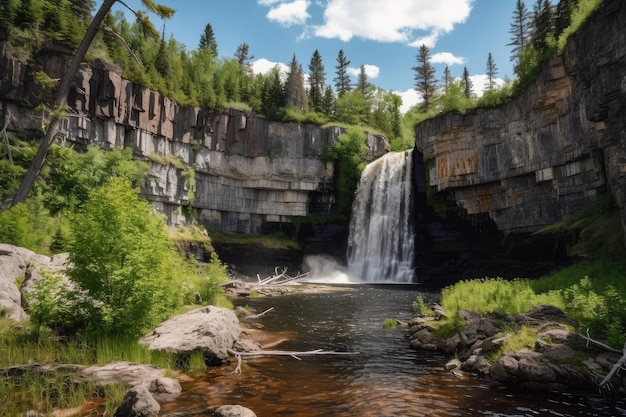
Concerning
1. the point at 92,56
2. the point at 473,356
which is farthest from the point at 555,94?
the point at 92,56

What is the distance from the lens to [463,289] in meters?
18.6

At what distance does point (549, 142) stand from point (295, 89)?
3244 cm

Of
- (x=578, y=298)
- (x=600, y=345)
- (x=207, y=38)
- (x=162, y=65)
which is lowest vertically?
(x=600, y=345)

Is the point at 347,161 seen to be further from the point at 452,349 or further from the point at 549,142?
the point at 452,349

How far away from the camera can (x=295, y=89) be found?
52.6 metres

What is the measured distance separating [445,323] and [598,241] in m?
15.9

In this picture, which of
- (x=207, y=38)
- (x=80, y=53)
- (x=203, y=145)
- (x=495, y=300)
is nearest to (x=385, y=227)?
(x=203, y=145)

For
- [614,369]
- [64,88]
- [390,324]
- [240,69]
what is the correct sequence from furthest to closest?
[240,69] → [64,88] → [390,324] → [614,369]

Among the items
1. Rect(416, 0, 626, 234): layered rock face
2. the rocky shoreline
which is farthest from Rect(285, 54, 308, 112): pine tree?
the rocky shoreline

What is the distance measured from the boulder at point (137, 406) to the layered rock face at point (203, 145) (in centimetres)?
3371

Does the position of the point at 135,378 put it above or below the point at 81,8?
below

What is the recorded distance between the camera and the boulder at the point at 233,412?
6.16 meters

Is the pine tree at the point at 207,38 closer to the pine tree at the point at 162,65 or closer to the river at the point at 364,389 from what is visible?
the pine tree at the point at 162,65

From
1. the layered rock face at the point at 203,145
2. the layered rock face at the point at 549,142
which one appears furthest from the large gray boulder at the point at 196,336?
the layered rock face at the point at 203,145
